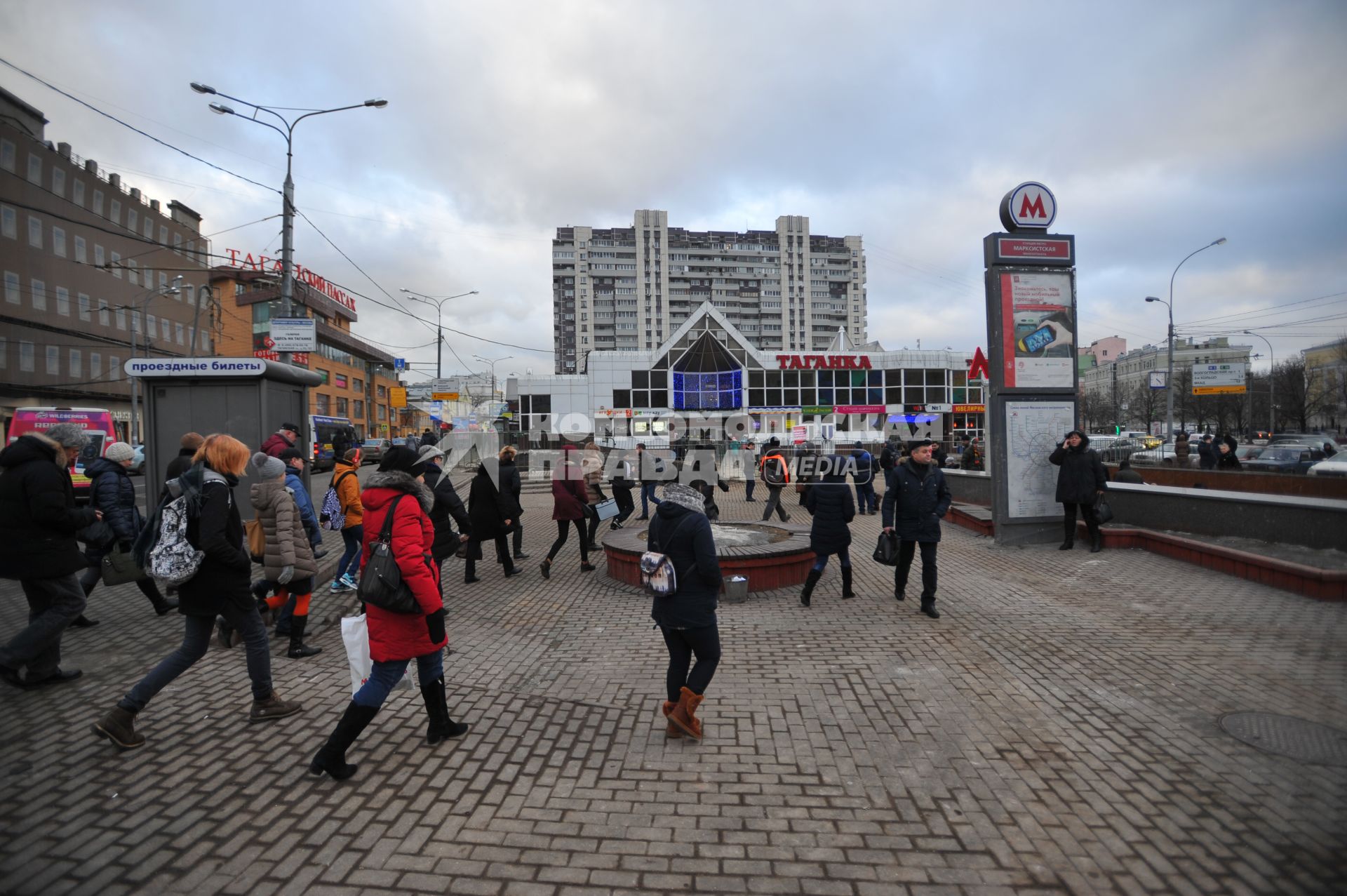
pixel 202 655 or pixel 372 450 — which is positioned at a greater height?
pixel 372 450

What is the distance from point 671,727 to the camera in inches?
148

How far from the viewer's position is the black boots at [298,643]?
17.4 ft

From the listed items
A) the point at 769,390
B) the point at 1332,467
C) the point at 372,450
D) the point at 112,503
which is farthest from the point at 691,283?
the point at 112,503

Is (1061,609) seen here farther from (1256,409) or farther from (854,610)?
(1256,409)

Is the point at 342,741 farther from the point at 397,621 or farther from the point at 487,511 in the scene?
the point at 487,511

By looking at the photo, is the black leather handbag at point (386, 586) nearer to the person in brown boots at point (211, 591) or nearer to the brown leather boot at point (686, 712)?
the person in brown boots at point (211, 591)

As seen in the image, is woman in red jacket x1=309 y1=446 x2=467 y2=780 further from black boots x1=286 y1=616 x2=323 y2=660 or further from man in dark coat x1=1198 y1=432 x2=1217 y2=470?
man in dark coat x1=1198 y1=432 x2=1217 y2=470

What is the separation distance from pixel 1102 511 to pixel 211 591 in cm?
1044

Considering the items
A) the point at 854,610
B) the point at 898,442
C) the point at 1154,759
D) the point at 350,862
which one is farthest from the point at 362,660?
the point at 898,442

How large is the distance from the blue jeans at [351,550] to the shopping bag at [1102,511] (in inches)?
388

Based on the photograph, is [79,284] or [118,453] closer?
[118,453]

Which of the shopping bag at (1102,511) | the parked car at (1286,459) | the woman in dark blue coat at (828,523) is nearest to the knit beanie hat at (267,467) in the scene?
the woman in dark blue coat at (828,523)

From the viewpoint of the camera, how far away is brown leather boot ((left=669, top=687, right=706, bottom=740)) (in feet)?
12.2

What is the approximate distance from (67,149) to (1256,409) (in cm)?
7422
